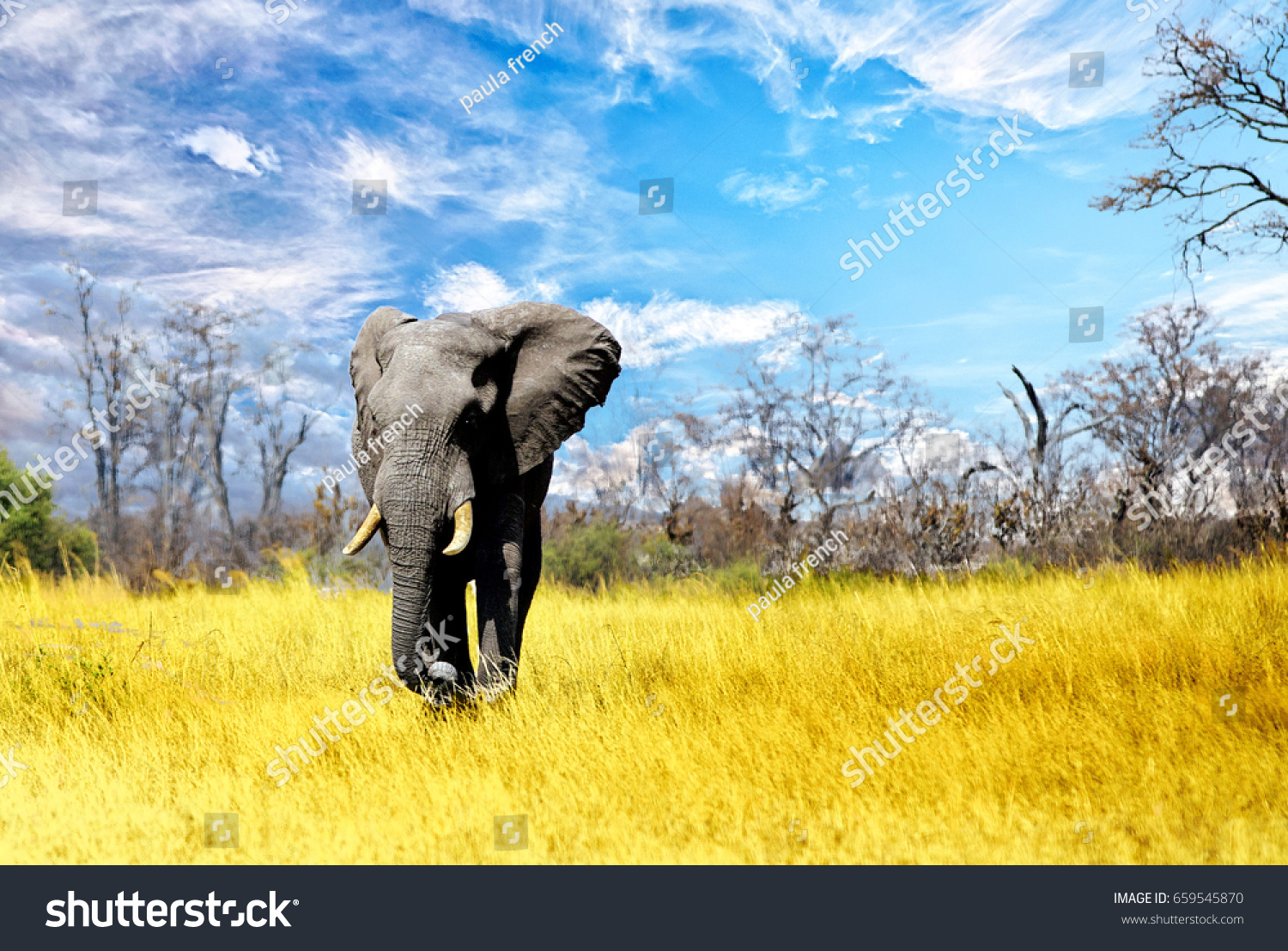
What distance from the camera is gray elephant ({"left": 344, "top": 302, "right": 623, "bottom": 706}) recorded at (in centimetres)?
629

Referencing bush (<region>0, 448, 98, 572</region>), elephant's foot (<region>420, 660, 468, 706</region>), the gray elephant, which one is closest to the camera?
the gray elephant

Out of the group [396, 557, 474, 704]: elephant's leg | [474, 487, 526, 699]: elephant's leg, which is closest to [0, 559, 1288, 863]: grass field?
[396, 557, 474, 704]: elephant's leg

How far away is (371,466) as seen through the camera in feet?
22.9

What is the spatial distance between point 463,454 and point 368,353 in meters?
1.39

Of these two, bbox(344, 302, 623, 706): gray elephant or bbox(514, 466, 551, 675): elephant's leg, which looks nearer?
bbox(344, 302, 623, 706): gray elephant

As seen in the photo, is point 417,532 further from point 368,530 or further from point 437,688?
point 437,688

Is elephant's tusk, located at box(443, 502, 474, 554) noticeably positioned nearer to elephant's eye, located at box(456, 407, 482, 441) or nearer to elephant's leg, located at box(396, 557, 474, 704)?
elephant's leg, located at box(396, 557, 474, 704)

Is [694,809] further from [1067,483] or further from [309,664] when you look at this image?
[1067,483]

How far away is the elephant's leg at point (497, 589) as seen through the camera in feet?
22.7

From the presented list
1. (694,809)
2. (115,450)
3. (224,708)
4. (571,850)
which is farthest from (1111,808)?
(115,450)

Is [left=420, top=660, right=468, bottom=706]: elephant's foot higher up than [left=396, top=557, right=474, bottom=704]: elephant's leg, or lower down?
lower down

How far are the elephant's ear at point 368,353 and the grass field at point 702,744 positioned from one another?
7.87 ft

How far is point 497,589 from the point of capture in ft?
22.9

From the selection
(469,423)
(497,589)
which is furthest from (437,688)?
(469,423)
